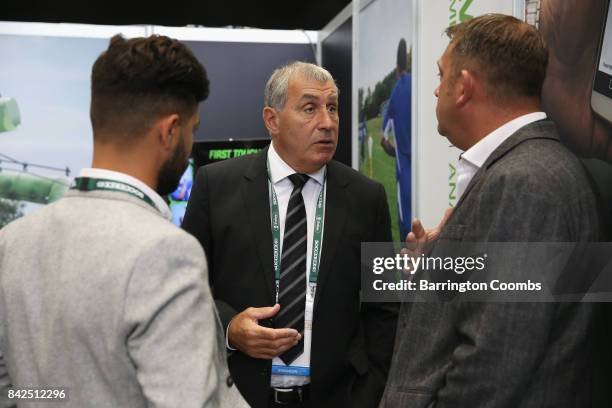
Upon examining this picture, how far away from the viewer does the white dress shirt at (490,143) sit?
158 centimetres

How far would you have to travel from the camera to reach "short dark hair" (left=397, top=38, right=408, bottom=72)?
12.6ft

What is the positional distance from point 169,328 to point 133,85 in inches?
20.2

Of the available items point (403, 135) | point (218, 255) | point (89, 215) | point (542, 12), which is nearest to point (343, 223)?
A: point (218, 255)

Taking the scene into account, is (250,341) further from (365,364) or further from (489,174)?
(489,174)

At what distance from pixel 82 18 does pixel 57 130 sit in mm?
1374

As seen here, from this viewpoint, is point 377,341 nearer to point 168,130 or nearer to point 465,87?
point 465,87

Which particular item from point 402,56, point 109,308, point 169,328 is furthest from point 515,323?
point 402,56

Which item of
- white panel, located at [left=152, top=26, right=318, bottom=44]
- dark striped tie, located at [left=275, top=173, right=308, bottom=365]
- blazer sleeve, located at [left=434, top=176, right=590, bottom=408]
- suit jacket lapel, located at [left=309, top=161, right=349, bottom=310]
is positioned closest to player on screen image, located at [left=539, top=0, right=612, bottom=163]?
blazer sleeve, located at [left=434, top=176, right=590, bottom=408]

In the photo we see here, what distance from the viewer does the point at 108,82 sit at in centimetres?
133

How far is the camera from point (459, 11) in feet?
10.4

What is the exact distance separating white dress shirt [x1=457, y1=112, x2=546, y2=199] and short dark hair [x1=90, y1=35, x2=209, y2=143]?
768 mm

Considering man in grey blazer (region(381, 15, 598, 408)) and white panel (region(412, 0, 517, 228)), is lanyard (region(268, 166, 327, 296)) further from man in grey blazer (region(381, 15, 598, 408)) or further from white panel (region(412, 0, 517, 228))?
white panel (region(412, 0, 517, 228))

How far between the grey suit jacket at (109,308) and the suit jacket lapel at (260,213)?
917 millimetres

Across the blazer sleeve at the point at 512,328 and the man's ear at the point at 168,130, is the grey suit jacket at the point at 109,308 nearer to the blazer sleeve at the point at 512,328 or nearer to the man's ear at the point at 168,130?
the man's ear at the point at 168,130
